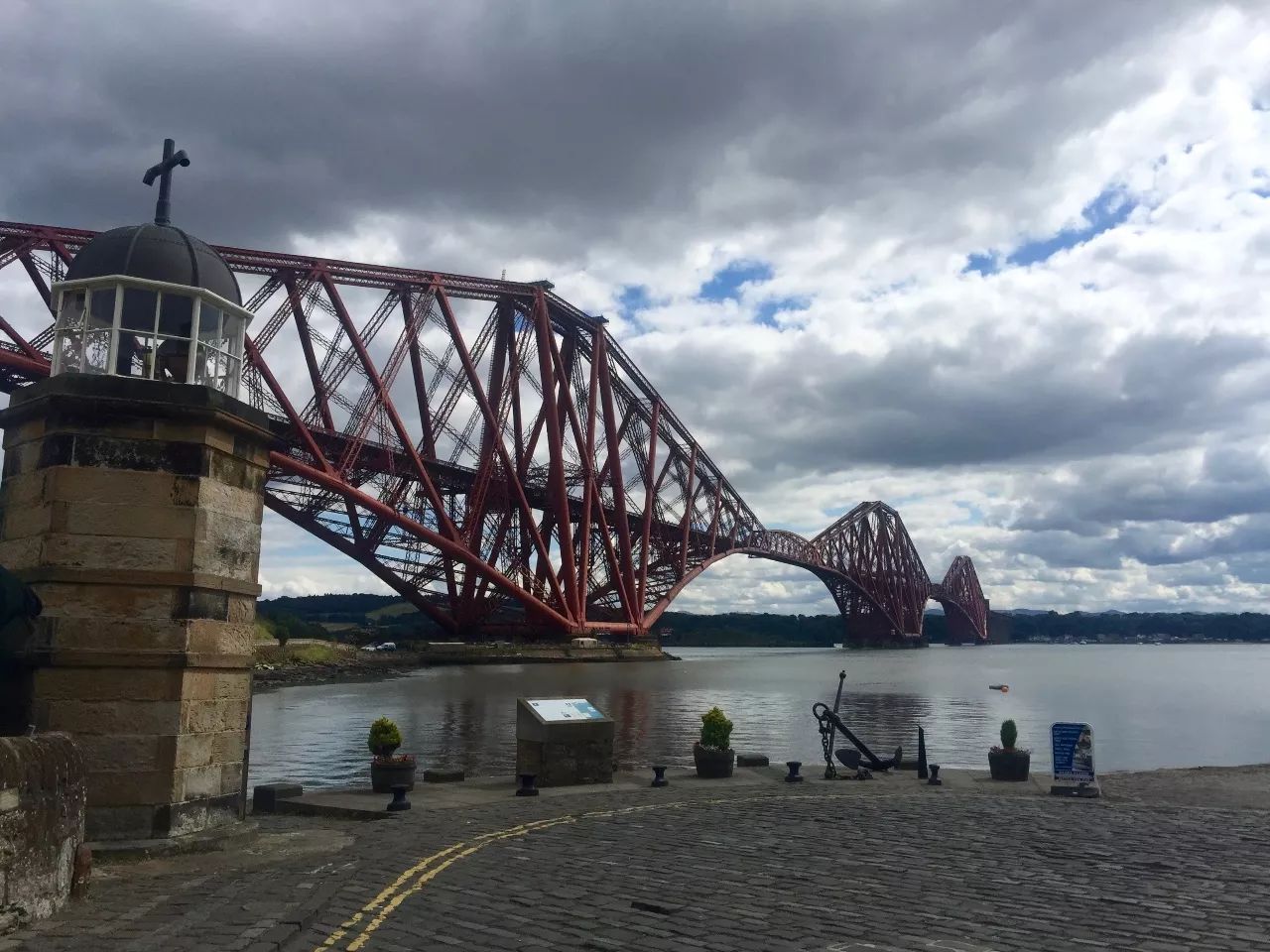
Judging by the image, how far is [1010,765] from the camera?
773 inches

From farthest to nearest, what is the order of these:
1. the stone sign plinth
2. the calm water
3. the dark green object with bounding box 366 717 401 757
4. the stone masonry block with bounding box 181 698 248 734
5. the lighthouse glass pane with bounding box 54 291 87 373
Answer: the calm water → the stone sign plinth → the dark green object with bounding box 366 717 401 757 → the lighthouse glass pane with bounding box 54 291 87 373 → the stone masonry block with bounding box 181 698 248 734

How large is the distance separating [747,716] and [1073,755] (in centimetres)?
2593

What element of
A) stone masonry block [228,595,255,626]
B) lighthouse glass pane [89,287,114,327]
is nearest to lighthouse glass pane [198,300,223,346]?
lighthouse glass pane [89,287,114,327]

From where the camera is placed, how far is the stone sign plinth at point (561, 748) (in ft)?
58.9

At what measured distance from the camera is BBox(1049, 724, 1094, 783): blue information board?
56.3 feet

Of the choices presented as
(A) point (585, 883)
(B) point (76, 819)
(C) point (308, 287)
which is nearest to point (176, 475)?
(B) point (76, 819)

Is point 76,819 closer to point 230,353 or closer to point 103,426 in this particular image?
point 103,426

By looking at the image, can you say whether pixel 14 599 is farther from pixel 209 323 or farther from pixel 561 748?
pixel 561 748

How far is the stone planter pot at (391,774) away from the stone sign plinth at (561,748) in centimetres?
199

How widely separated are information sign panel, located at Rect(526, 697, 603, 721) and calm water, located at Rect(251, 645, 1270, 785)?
449 cm

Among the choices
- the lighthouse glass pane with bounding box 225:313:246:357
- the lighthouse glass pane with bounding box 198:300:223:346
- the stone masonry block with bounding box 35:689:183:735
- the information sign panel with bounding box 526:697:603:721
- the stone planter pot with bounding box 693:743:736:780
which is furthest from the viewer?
the stone planter pot with bounding box 693:743:736:780

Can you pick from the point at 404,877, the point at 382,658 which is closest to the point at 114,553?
the point at 404,877

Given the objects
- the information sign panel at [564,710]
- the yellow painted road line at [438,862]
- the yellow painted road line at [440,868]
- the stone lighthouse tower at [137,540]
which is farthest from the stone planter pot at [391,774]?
the stone lighthouse tower at [137,540]

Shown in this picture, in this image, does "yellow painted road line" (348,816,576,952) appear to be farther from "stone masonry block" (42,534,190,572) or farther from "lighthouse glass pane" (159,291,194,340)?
"lighthouse glass pane" (159,291,194,340)
